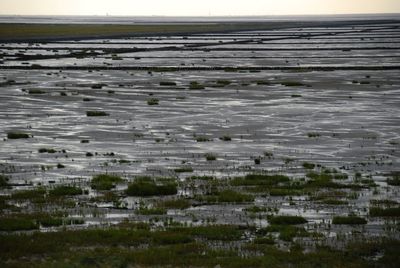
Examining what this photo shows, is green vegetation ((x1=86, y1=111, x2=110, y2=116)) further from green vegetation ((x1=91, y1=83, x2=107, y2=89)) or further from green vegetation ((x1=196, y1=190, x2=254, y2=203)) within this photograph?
green vegetation ((x1=196, y1=190, x2=254, y2=203))

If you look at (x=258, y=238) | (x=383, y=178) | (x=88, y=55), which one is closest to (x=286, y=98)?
(x=383, y=178)

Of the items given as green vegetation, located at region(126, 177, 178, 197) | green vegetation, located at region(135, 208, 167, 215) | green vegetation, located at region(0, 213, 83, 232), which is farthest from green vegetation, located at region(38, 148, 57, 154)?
green vegetation, located at region(135, 208, 167, 215)

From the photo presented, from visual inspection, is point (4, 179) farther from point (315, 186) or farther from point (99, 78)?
point (99, 78)

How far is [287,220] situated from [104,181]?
28.6ft

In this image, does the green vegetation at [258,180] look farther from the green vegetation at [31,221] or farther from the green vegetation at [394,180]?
the green vegetation at [31,221]

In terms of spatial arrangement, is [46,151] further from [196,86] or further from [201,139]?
[196,86]

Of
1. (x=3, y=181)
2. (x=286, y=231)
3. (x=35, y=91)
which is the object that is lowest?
(x=286, y=231)

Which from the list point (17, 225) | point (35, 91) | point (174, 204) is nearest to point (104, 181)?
point (174, 204)

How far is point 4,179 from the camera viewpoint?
28.8 metres

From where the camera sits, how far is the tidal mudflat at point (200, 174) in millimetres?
19328

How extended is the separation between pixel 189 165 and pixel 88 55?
90052 mm

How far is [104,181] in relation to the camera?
28359mm

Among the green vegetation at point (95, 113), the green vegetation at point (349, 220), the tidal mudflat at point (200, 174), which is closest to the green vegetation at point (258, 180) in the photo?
the tidal mudflat at point (200, 174)

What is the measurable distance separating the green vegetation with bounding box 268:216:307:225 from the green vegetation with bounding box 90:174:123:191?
24.0ft
